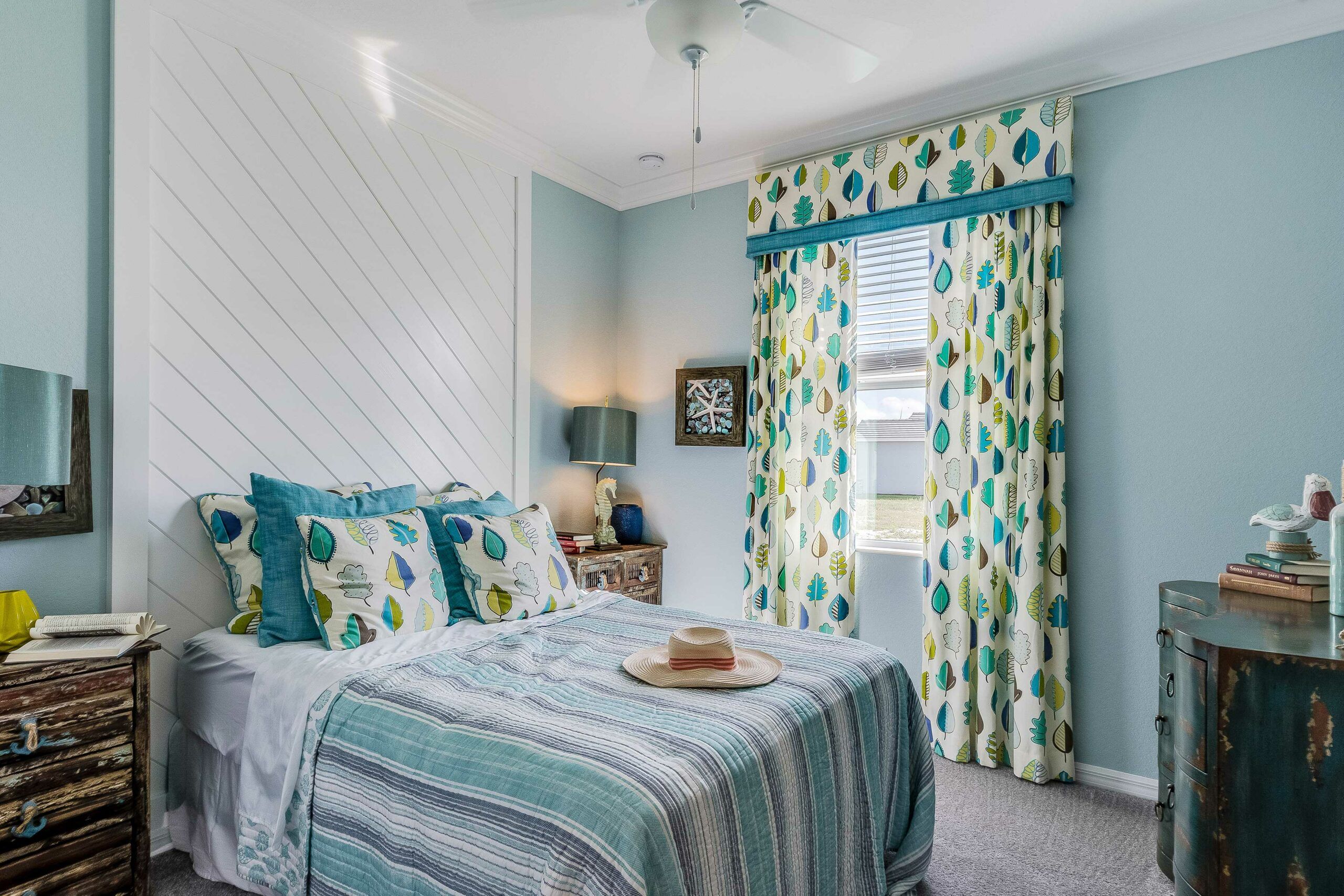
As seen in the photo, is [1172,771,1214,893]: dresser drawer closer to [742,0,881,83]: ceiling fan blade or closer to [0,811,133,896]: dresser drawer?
[742,0,881,83]: ceiling fan blade

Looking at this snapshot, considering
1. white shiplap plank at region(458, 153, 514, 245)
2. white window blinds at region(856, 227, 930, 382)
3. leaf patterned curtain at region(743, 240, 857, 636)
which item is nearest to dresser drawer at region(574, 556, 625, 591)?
leaf patterned curtain at region(743, 240, 857, 636)

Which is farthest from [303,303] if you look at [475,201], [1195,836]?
[1195,836]

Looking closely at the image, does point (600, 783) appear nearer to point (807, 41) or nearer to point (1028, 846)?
point (1028, 846)

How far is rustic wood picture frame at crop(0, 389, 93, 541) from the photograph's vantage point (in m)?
1.97

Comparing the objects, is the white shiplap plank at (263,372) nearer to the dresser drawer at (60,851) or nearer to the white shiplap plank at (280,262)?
the white shiplap plank at (280,262)

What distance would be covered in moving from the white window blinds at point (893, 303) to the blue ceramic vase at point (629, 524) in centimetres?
141

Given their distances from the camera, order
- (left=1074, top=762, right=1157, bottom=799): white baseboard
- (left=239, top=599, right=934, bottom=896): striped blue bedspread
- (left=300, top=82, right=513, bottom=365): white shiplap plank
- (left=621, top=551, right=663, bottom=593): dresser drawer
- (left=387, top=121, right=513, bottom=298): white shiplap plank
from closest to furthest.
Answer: (left=239, top=599, right=934, bottom=896): striped blue bedspread, (left=1074, top=762, right=1157, bottom=799): white baseboard, (left=300, top=82, right=513, bottom=365): white shiplap plank, (left=387, top=121, right=513, bottom=298): white shiplap plank, (left=621, top=551, right=663, bottom=593): dresser drawer

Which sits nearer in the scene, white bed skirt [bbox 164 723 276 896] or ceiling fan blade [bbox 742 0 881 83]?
white bed skirt [bbox 164 723 276 896]

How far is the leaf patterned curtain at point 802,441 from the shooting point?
3.35 meters

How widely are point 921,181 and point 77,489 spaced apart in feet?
10.7

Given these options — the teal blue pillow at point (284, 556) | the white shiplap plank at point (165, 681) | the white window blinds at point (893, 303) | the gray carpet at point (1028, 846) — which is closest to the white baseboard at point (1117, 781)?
the gray carpet at point (1028, 846)

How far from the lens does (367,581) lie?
2.16 m

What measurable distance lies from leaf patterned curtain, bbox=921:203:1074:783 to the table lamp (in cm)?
156

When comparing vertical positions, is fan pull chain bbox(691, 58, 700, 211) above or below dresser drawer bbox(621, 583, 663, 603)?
above
